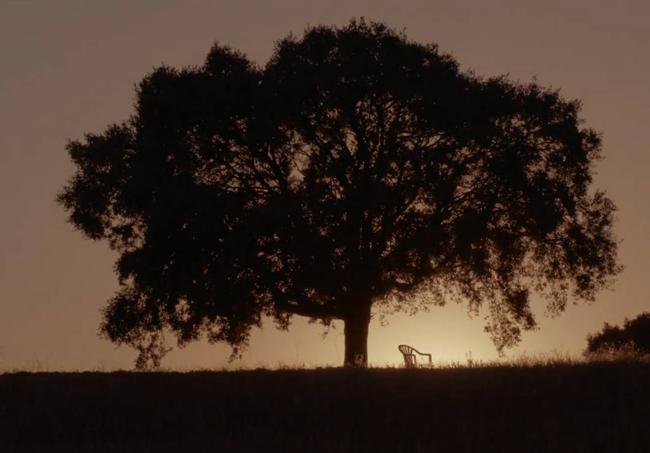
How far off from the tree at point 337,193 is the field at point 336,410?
40.1 ft

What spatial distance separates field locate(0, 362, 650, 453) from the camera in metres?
22.4

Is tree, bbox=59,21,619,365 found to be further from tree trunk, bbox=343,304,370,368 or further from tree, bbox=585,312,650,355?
tree, bbox=585,312,650,355

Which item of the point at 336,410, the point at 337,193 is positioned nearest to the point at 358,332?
the point at 337,193

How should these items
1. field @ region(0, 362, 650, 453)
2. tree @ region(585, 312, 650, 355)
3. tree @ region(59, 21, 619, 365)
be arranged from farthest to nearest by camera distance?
tree @ region(585, 312, 650, 355) → tree @ region(59, 21, 619, 365) → field @ region(0, 362, 650, 453)

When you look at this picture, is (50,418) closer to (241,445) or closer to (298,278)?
(241,445)

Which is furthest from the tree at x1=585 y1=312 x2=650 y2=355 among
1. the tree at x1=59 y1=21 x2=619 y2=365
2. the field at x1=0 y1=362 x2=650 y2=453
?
the field at x1=0 y1=362 x2=650 y2=453

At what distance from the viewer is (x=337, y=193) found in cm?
4050

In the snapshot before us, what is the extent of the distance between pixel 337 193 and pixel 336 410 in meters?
16.4

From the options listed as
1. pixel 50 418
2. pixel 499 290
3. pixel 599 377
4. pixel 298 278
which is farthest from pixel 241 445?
pixel 499 290

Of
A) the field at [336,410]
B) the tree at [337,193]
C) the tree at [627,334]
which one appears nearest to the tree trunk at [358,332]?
the tree at [337,193]

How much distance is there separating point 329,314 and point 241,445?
19080 mm

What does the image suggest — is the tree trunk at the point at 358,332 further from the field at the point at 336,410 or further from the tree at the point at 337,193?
the field at the point at 336,410

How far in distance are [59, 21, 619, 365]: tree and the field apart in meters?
12.2

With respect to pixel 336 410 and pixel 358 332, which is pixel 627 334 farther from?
pixel 336 410
